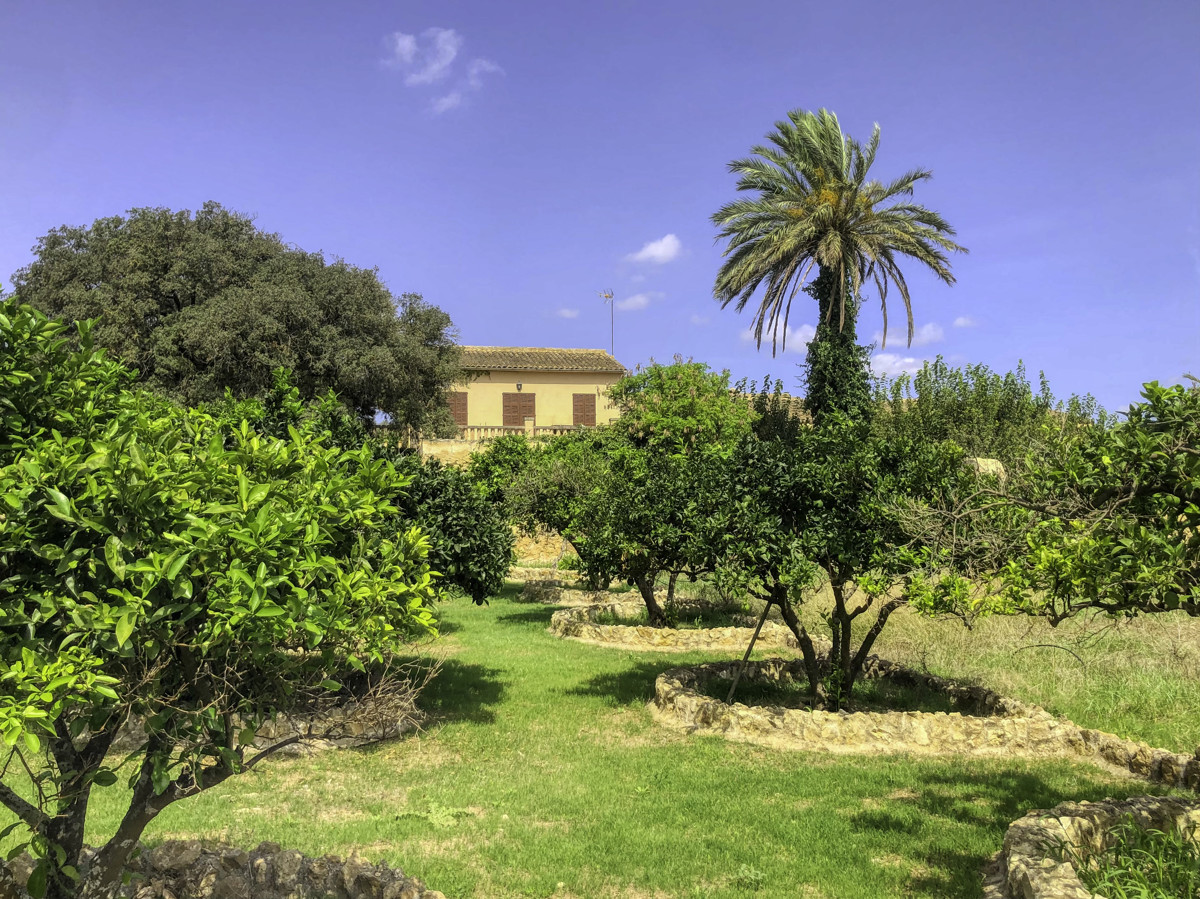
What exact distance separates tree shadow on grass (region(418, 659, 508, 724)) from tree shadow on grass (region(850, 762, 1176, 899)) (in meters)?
5.60

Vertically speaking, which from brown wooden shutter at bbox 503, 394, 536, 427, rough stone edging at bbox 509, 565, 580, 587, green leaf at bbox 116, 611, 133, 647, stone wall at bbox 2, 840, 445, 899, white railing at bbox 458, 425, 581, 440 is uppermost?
brown wooden shutter at bbox 503, 394, 536, 427

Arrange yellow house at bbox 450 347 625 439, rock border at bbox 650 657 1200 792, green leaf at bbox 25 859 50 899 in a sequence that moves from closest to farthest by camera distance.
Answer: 1. green leaf at bbox 25 859 50 899
2. rock border at bbox 650 657 1200 792
3. yellow house at bbox 450 347 625 439

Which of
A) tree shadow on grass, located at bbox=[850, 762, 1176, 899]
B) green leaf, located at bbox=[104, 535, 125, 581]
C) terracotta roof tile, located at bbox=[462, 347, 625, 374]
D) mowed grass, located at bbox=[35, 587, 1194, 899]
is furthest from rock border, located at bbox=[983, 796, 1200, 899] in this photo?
terracotta roof tile, located at bbox=[462, 347, 625, 374]

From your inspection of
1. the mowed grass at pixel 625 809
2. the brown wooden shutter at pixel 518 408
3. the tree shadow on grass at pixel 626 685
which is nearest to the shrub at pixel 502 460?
the tree shadow on grass at pixel 626 685

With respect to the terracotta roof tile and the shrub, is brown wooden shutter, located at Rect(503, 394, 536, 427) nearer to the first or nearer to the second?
the terracotta roof tile

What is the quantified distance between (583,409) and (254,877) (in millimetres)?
36669

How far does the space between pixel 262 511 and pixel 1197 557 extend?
17.1 ft

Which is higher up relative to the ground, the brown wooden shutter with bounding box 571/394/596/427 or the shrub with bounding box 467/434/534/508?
the brown wooden shutter with bounding box 571/394/596/427

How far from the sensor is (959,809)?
7707 mm

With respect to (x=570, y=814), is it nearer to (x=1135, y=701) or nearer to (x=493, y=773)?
(x=493, y=773)

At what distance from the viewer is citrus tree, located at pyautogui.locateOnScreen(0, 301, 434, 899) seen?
3182mm

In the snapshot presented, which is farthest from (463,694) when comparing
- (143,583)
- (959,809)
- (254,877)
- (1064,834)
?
(143,583)

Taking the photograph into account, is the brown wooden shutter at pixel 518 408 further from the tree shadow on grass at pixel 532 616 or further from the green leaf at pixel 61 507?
the green leaf at pixel 61 507

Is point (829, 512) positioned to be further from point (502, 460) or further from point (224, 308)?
point (224, 308)
